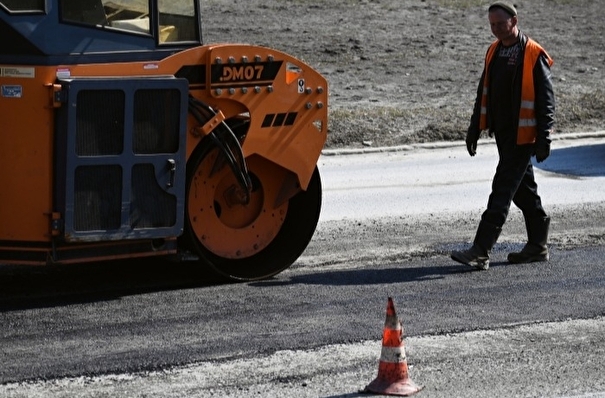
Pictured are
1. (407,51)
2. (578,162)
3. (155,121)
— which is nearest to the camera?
(155,121)

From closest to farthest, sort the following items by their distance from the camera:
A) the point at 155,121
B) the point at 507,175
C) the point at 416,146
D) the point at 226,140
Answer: the point at 155,121, the point at 226,140, the point at 507,175, the point at 416,146

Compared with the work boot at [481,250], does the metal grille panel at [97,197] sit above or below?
above

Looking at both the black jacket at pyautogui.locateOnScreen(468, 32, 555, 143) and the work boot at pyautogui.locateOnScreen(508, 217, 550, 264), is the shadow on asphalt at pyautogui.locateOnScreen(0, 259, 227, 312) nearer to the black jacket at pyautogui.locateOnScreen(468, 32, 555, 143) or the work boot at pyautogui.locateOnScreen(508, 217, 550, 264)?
the work boot at pyautogui.locateOnScreen(508, 217, 550, 264)

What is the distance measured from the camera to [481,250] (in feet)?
31.7

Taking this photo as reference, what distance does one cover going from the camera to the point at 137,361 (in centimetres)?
725

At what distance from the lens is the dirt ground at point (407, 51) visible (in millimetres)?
16406

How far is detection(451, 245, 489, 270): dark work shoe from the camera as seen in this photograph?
9.58m

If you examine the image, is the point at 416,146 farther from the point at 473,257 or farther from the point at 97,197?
the point at 97,197

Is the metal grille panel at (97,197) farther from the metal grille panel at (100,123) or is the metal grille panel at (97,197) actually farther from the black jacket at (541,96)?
the black jacket at (541,96)

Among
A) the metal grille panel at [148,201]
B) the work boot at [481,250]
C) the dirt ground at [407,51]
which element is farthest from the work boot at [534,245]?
the dirt ground at [407,51]

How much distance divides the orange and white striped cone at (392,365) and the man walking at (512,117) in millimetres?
2959

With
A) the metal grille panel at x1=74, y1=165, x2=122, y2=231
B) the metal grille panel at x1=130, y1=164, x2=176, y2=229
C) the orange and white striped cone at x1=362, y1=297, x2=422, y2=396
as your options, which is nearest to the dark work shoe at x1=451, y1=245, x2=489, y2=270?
the metal grille panel at x1=130, y1=164, x2=176, y2=229

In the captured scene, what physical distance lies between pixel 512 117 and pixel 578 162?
4.85 metres

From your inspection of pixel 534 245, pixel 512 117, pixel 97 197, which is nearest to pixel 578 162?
pixel 534 245
